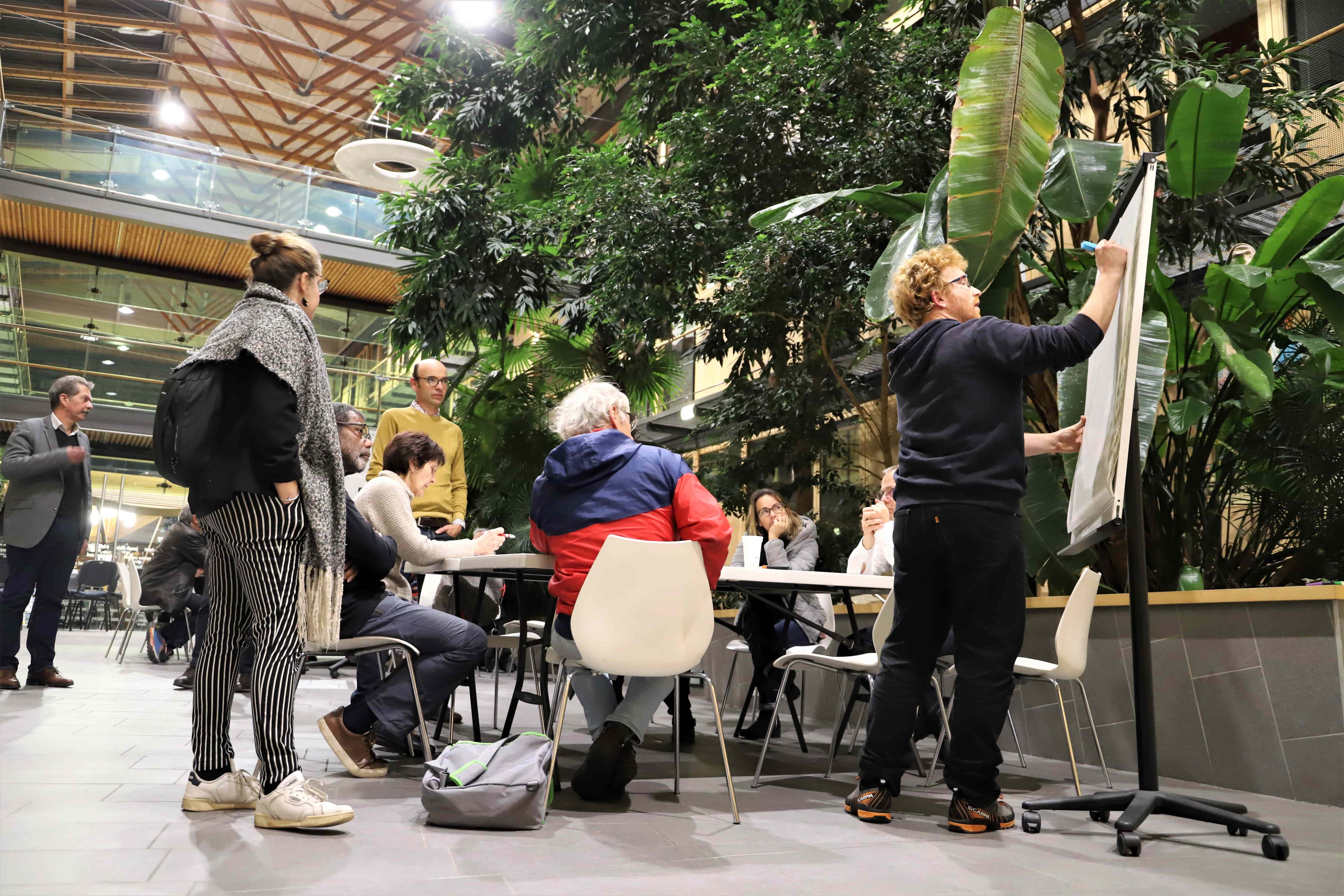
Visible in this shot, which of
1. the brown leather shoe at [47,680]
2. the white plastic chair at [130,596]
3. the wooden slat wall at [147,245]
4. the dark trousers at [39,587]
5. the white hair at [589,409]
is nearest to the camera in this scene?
the white hair at [589,409]

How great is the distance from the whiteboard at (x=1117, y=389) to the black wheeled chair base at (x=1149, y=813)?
2.19 ft

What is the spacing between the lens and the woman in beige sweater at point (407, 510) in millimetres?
3205

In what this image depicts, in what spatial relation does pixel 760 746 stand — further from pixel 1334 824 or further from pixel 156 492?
pixel 156 492

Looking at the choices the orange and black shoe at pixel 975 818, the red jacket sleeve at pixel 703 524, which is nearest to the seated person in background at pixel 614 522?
the red jacket sleeve at pixel 703 524

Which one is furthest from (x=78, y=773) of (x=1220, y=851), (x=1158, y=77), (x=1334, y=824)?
(x=1158, y=77)

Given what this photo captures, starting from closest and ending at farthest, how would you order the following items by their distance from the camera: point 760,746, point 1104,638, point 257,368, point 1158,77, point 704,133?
point 257,368
point 1104,638
point 760,746
point 1158,77
point 704,133

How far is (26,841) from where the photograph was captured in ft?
6.65

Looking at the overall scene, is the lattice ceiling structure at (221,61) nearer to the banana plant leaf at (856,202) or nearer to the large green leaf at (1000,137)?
the banana plant leaf at (856,202)

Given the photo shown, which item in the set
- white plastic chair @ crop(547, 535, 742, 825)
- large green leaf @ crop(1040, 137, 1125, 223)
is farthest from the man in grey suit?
large green leaf @ crop(1040, 137, 1125, 223)

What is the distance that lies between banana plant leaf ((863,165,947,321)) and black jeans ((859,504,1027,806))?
1.67 metres

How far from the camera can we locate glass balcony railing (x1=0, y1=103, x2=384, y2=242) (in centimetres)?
1111

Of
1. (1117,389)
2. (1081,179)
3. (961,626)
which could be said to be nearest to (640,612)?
(961,626)

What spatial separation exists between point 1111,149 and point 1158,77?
2.32m

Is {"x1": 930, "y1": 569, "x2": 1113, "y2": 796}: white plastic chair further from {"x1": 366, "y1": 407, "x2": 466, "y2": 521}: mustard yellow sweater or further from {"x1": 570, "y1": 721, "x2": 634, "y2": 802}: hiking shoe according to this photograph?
{"x1": 366, "y1": 407, "x2": 466, "y2": 521}: mustard yellow sweater
